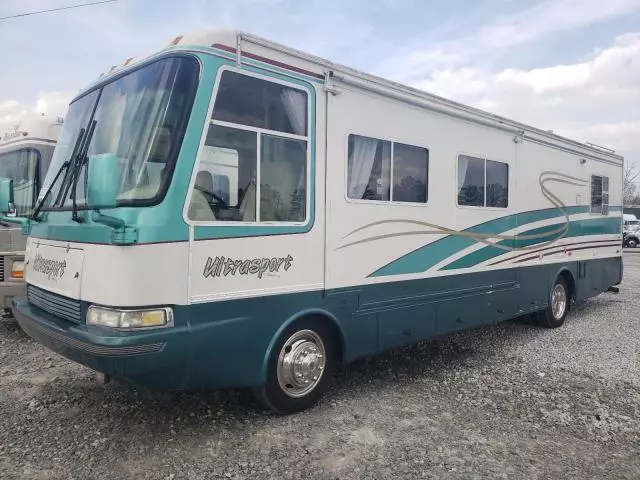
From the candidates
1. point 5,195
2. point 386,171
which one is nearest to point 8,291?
point 5,195

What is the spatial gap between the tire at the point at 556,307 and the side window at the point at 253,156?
5089 mm

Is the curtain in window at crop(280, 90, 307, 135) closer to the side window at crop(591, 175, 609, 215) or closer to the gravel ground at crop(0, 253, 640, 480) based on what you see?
the gravel ground at crop(0, 253, 640, 480)

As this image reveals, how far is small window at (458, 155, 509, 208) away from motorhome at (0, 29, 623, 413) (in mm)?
46

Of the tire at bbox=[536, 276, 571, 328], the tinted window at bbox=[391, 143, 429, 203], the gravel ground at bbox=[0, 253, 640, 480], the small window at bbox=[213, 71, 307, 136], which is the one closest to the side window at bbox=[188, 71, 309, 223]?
the small window at bbox=[213, 71, 307, 136]

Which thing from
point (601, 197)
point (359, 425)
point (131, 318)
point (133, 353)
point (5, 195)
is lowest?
point (359, 425)

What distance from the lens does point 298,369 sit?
437 cm

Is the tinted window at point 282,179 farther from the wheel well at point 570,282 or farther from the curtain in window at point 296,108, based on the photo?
the wheel well at point 570,282

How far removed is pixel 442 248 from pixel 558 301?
352cm

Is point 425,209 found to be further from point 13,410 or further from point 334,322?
point 13,410

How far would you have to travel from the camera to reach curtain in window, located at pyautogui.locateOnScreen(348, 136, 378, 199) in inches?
188

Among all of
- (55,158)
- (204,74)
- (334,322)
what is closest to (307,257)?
(334,322)

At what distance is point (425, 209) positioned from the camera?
555 cm

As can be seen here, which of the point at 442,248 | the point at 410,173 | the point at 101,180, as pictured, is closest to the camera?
the point at 101,180

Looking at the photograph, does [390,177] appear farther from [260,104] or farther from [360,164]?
[260,104]
